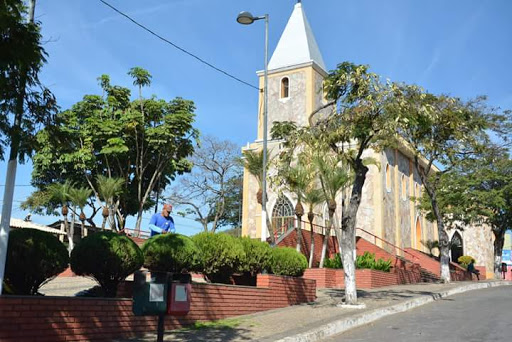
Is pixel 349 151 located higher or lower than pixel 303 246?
higher

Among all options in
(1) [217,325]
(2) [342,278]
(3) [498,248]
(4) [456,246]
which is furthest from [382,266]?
(4) [456,246]

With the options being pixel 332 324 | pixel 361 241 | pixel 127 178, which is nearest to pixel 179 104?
pixel 127 178

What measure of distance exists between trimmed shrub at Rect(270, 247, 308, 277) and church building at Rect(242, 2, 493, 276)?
15.1 meters

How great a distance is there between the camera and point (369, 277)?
71.3 ft

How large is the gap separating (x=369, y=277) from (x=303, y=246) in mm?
4781

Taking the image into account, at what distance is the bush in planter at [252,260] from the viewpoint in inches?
503

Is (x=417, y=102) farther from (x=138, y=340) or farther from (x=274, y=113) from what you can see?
(x=274, y=113)

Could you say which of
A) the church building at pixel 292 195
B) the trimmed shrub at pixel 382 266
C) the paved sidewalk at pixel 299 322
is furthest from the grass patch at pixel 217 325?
the church building at pixel 292 195

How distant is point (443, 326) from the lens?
1086cm

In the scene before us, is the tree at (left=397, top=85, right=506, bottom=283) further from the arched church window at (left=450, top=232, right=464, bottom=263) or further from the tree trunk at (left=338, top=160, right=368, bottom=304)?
the arched church window at (left=450, top=232, right=464, bottom=263)

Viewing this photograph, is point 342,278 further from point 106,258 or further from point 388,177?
point 106,258

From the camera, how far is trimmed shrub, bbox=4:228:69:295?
781 cm

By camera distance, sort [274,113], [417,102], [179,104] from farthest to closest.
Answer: [274,113] < [179,104] < [417,102]

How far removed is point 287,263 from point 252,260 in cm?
164
